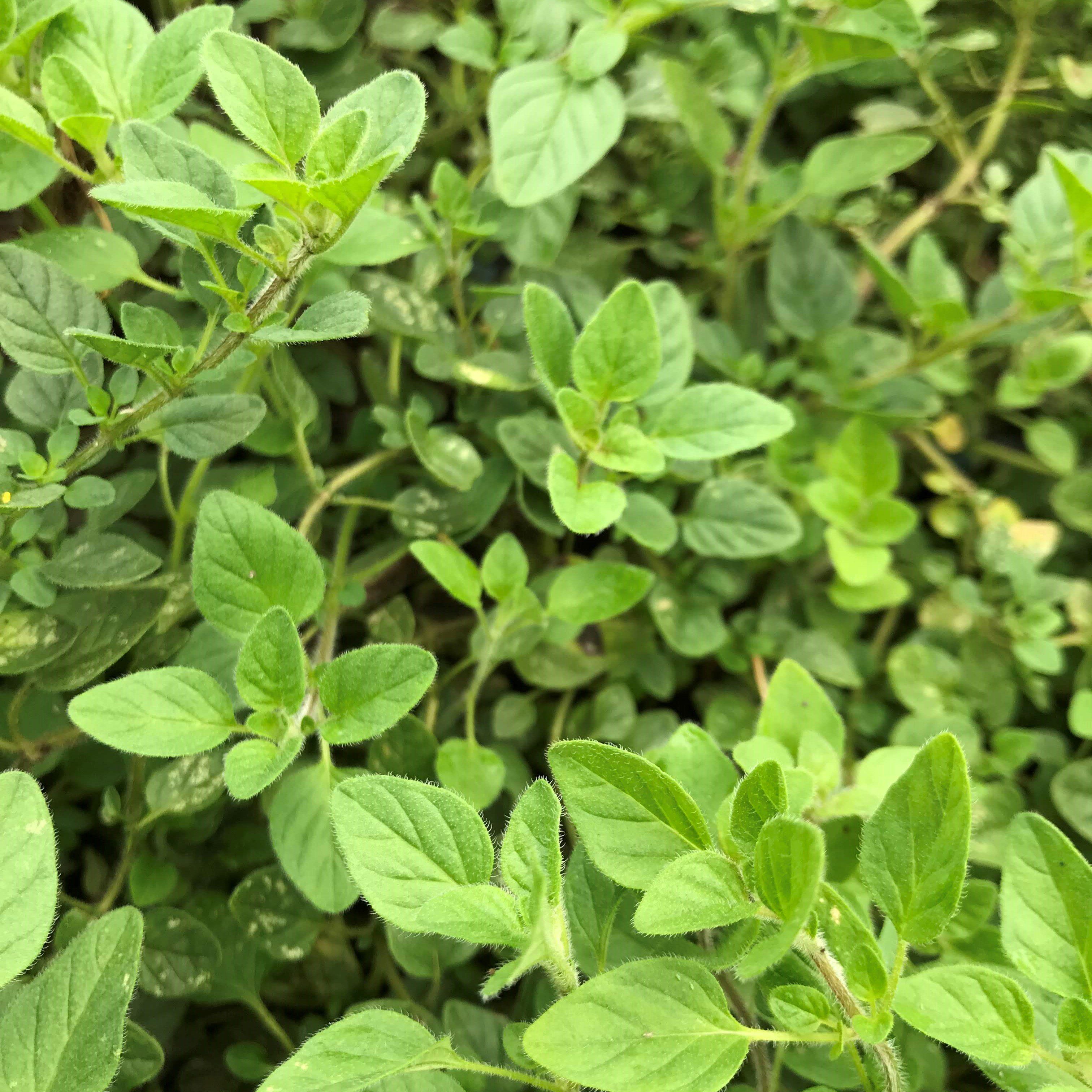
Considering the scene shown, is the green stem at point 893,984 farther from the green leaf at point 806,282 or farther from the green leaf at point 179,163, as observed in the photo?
the green leaf at point 806,282

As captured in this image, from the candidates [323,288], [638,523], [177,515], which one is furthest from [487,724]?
[323,288]

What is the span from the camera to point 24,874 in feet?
1.93

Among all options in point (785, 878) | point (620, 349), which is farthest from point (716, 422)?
point (785, 878)

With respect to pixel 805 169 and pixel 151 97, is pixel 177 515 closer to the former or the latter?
pixel 151 97

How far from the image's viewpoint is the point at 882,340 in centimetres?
121

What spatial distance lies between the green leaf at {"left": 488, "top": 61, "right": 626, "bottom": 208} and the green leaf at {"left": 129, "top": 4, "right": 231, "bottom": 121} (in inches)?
11.3

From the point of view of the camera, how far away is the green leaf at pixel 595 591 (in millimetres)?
898

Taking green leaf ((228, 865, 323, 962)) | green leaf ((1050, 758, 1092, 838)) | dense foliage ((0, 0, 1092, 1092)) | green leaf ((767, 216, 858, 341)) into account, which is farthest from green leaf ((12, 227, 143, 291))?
green leaf ((1050, 758, 1092, 838))

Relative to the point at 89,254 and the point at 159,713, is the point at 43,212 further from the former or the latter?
the point at 159,713

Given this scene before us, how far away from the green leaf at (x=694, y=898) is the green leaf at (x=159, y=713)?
37 centimetres

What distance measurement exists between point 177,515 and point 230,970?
474 millimetres

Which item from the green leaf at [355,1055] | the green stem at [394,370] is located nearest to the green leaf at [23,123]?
the green stem at [394,370]

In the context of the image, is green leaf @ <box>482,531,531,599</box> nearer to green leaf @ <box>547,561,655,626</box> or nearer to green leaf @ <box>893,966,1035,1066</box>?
green leaf @ <box>547,561,655,626</box>

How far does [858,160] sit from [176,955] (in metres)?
1.20
